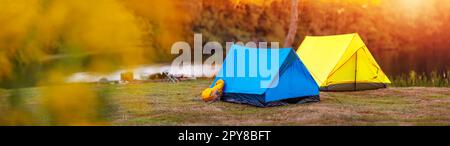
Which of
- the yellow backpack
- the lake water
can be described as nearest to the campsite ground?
the yellow backpack

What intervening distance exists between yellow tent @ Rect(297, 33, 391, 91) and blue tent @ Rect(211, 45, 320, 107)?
110 cm

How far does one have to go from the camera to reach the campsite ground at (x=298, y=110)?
161 inches

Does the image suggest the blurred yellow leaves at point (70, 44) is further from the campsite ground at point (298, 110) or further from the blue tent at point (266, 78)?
the blue tent at point (266, 78)

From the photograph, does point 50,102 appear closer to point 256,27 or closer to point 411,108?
point 411,108

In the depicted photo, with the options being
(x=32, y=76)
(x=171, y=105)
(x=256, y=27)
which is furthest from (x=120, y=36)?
(x=256, y=27)

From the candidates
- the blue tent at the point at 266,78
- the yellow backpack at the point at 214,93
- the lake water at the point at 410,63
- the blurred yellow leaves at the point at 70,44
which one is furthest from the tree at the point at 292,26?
the blurred yellow leaves at the point at 70,44

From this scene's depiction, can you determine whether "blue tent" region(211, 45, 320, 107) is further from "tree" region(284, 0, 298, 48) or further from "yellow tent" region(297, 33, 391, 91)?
"tree" region(284, 0, 298, 48)

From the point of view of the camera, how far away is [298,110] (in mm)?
4871

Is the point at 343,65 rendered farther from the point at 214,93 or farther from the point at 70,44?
the point at 70,44

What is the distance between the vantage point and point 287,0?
801 cm

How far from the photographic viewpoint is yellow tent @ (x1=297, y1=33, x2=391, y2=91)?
262 inches

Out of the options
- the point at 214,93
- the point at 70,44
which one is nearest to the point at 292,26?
the point at 214,93

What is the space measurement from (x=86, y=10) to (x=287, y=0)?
663cm

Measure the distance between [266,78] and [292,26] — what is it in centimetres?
284
